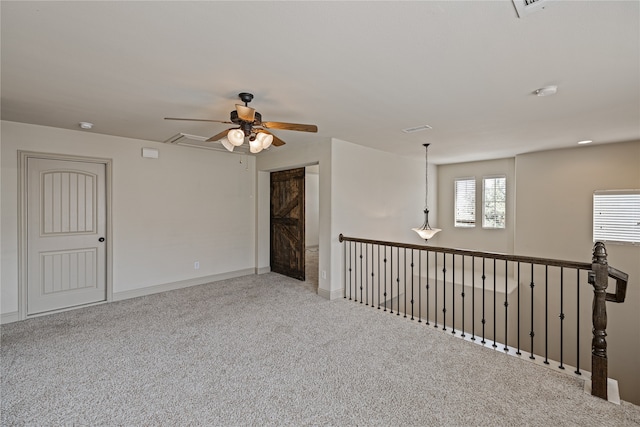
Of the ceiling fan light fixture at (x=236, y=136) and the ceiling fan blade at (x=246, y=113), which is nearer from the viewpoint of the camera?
the ceiling fan blade at (x=246, y=113)

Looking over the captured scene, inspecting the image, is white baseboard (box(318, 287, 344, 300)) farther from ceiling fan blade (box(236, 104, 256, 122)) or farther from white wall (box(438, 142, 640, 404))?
white wall (box(438, 142, 640, 404))

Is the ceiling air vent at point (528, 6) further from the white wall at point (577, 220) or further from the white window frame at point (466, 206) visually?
the white window frame at point (466, 206)

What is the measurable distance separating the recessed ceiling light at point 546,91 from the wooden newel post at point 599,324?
134 centimetres

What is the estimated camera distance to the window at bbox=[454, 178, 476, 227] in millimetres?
6660

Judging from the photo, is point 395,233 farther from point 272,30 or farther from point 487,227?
point 272,30

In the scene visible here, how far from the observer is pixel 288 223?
18.5 ft

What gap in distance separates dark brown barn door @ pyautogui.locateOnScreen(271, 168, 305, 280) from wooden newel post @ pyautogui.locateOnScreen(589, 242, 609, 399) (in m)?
3.97

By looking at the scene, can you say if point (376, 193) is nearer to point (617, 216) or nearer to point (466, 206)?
point (466, 206)

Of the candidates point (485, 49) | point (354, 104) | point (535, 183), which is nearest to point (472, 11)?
point (485, 49)

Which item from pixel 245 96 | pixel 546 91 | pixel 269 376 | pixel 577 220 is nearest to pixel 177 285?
pixel 269 376

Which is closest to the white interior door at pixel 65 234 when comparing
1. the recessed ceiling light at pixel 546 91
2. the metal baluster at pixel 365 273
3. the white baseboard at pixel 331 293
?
the white baseboard at pixel 331 293


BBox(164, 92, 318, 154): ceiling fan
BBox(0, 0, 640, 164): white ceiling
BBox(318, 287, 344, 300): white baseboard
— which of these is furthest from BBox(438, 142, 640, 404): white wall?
BBox(164, 92, 318, 154): ceiling fan

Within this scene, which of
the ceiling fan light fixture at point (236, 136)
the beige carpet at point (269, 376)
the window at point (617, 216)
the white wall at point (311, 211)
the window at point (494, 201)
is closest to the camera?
the beige carpet at point (269, 376)

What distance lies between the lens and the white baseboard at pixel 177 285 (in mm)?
4379
